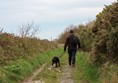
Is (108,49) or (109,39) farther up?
→ (109,39)

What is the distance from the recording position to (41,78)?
58.5ft

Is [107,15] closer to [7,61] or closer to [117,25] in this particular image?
[117,25]

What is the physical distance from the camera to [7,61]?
1820 cm

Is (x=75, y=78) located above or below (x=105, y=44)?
below

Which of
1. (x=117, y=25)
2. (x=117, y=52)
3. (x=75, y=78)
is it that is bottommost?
(x=75, y=78)

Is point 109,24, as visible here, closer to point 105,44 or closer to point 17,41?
point 105,44

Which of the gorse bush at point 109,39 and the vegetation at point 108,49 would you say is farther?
the gorse bush at point 109,39

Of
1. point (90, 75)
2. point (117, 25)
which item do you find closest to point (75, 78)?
point (90, 75)

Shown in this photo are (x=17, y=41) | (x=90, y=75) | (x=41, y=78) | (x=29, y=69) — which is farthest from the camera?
(x=17, y=41)

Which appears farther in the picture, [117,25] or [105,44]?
[105,44]

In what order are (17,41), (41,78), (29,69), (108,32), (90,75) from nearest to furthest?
(108,32) → (90,75) → (41,78) → (29,69) → (17,41)

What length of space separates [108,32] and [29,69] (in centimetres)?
619

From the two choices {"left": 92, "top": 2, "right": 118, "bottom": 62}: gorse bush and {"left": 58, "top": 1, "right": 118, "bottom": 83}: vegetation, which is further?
{"left": 92, "top": 2, "right": 118, "bottom": 62}: gorse bush

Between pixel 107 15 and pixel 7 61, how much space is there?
5526mm
